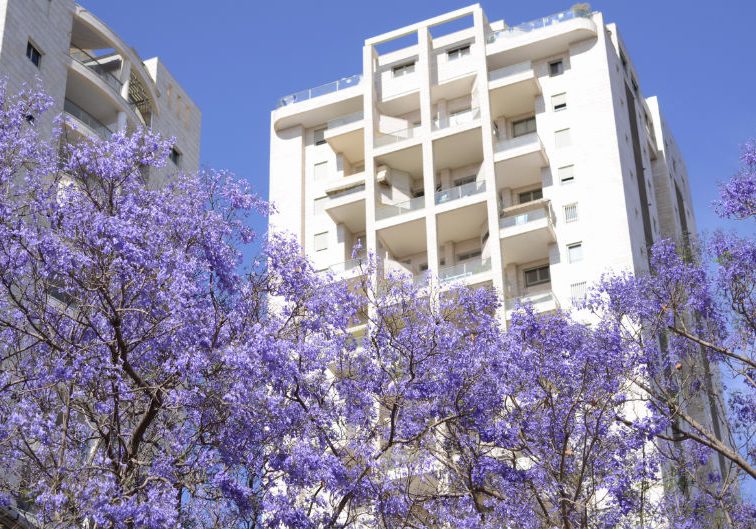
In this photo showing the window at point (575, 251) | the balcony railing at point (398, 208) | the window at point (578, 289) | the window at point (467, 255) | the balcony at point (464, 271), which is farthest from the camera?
the balcony railing at point (398, 208)

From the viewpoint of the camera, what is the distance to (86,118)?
44875 millimetres

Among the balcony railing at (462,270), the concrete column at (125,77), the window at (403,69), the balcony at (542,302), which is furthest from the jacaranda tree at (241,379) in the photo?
the window at (403,69)

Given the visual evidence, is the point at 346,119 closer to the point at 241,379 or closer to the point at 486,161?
the point at 486,161

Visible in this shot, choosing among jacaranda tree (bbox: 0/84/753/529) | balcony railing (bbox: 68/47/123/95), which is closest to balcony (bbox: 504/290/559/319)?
jacaranda tree (bbox: 0/84/753/529)

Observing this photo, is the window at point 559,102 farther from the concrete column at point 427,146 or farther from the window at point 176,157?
the window at point 176,157

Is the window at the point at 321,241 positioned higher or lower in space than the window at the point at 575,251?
higher

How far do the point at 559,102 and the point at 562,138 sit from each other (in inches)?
69.5

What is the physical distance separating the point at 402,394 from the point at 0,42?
24007 millimetres

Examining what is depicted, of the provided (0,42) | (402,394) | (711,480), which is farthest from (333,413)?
(0,42)

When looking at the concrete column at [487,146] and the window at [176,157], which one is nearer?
the concrete column at [487,146]

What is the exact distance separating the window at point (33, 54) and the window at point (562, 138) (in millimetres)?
19409

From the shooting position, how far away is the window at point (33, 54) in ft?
137

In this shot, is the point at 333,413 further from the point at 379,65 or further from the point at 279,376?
the point at 379,65

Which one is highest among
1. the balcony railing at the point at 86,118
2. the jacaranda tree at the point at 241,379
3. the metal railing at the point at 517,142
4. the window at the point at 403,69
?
the window at the point at 403,69
